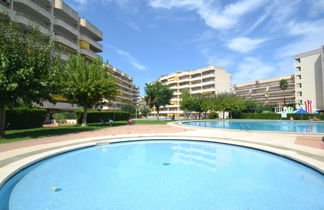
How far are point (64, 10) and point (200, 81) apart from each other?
193 ft

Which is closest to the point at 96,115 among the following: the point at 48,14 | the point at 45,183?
the point at 48,14

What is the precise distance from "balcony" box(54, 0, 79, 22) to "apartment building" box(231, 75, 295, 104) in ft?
265

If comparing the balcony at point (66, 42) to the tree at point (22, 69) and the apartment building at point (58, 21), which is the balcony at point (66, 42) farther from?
the tree at point (22, 69)

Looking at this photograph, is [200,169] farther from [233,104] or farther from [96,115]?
[233,104]

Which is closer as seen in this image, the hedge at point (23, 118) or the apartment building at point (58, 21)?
the hedge at point (23, 118)

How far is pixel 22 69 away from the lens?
1176 centimetres

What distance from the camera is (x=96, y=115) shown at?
3192cm

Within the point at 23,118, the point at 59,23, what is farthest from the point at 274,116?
the point at 59,23

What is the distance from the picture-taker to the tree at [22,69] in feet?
38.4

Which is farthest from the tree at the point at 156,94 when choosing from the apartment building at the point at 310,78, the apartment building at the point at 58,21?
the apartment building at the point at 310,78

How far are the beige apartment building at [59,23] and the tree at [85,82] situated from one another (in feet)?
8.36

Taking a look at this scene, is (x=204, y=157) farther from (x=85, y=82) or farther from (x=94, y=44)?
(x=94, y=44)

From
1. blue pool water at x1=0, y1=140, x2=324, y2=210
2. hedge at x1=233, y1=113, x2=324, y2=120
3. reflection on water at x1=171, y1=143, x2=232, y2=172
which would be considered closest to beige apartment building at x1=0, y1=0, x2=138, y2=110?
blue pool water at x1=0, y1=140, x2=324, y2=210

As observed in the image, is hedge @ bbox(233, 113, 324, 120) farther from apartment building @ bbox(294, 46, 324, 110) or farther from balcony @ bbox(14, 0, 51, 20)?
balcony @ bbox(14, 0, 51, 20)
